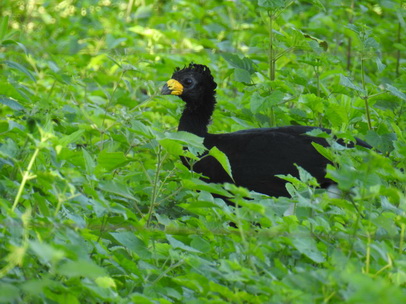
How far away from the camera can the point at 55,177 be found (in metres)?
3.12

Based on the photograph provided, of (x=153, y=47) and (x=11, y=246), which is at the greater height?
(x=11, y=246)

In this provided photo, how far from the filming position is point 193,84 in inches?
250

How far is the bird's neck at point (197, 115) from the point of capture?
6.18 meters

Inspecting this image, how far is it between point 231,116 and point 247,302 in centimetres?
341

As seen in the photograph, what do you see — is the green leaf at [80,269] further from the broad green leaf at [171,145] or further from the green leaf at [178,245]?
the broad green leaf at [171,145]

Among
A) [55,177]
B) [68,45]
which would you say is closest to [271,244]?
[55,177]

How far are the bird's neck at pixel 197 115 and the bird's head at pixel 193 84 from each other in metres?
0.04

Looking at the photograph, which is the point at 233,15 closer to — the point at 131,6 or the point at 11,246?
the point at 131,6

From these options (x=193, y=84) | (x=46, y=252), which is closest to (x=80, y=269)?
(x=46, y=252)

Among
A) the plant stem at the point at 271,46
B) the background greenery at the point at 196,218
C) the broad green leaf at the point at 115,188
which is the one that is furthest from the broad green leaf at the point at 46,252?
the plant stem at the point at 271,46

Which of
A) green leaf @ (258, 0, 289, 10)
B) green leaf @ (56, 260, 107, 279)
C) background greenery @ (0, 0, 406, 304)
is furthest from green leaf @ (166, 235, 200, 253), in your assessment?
green leaf @ (258, 0, 289, 10)

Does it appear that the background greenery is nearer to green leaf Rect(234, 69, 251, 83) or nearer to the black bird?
green leaf Rect(234, 69, 251, 83)

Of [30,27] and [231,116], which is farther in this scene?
[30,27]

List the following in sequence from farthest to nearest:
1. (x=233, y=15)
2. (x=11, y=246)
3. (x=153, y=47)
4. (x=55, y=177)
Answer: (x=233, y=15)
(x=153, y=47)
(x=55, y=177)
(x=11, y=246)
